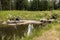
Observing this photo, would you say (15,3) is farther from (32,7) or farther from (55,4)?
(55,4)

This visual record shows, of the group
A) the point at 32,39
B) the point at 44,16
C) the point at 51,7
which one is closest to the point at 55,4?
the point at 51,7

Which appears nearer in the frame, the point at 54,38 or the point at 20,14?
the point at 54,38

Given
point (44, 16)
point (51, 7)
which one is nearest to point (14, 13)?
point (44, 16)

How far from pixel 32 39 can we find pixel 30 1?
65.5 meters

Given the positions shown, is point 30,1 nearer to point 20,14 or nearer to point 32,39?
point 20,14

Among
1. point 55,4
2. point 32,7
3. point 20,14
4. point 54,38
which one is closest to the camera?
point 54,38

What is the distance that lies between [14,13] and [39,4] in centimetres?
2195

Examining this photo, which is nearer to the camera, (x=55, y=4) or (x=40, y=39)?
(x=40, y=39)

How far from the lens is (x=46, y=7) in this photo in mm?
80375

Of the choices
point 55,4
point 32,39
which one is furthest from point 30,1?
point 32,39

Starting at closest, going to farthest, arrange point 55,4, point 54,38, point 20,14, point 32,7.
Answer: point 54,38
point 20,14
point 32,7
point 55,4

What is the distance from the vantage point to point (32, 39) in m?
17.4

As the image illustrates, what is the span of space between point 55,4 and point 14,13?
28.5m

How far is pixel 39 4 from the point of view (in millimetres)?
81250
